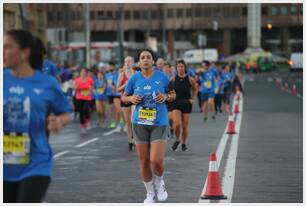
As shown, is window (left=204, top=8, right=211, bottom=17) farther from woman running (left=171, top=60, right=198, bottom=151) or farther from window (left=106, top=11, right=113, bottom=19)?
woman running (left=171, top=60, right=198, bottom=151)

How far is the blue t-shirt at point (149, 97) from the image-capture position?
38.5 feet

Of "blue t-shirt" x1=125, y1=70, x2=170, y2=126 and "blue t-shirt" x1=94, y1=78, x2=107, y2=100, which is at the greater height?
"blue t-shirt" x1=125, y1=70, x2=170, y2=126

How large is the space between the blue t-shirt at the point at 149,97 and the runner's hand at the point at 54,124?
4431mm

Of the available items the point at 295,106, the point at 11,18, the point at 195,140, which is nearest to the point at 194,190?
the point at 195,140

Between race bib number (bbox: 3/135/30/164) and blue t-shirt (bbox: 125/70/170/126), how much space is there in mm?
4486

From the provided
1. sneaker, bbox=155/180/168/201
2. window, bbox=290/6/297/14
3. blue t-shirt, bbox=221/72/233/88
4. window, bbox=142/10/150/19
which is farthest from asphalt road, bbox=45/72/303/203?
window, bbox=142/10/150/19

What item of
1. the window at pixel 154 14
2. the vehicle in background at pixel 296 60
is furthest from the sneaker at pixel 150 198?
the window at pixel 154 14

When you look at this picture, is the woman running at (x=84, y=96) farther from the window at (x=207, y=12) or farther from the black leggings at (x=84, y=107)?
the window at (x=207, y=12)

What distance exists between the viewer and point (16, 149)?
23.5 ft

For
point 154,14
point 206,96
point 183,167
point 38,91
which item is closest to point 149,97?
point 183,167

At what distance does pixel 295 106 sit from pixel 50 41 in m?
20.4

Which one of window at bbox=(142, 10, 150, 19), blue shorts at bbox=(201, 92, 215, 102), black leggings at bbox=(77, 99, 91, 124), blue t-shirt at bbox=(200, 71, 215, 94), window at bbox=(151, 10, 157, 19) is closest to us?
black leggings at bbox=(77, 99, 91, 124)

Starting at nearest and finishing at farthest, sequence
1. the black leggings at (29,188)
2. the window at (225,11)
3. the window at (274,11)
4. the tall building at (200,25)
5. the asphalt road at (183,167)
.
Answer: the black leggings at (29,188), the asphalt road at (183,167), the tall building at (200,25), the window at (274,11), the window at (225,11)

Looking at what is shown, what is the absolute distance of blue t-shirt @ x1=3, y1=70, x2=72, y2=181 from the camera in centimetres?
721
